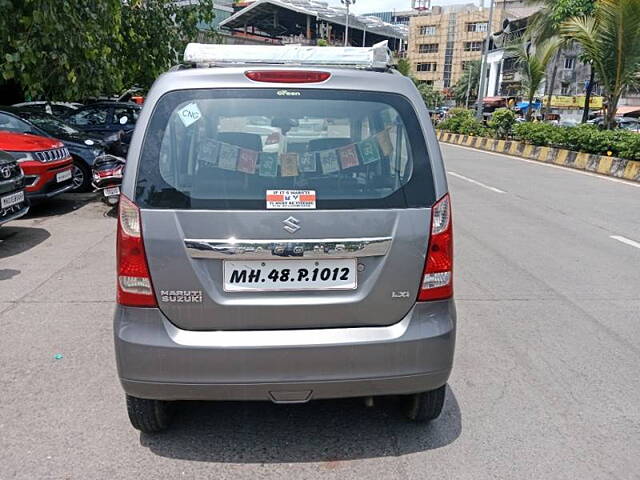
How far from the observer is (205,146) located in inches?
111

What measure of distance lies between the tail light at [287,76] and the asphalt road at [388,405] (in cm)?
184

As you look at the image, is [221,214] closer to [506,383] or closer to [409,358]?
[409,358]

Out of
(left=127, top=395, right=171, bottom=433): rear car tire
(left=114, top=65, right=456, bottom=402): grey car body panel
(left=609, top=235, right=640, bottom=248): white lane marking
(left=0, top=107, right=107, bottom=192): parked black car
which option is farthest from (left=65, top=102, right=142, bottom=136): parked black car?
(left=114, top=65, right=456, bottom=402): grey car body panel

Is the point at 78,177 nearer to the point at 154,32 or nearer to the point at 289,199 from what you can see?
the point at 154,32

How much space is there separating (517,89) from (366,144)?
6823 cm

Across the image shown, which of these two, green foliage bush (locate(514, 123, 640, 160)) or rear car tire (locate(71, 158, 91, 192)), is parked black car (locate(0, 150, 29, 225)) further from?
green foliage bush (locate(514, 123, 640, 160))

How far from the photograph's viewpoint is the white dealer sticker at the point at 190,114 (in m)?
2.79

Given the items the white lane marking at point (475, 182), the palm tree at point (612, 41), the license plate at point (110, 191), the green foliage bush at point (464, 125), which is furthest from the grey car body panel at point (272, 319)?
the green foliage bush at point (464, 125)

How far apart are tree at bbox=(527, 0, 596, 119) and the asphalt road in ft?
56.4

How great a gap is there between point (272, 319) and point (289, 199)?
554 millimetres

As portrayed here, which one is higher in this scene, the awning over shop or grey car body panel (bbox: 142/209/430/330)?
the awning over shop

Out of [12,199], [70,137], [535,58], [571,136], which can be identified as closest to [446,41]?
[535,58]

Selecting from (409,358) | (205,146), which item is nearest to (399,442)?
(409,358)

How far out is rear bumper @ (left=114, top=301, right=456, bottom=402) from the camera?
8.89 ft
